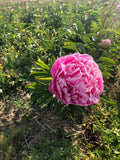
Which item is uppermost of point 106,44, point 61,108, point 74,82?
point 106,44

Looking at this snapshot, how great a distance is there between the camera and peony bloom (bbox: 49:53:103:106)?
100cm

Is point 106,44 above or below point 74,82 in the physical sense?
above

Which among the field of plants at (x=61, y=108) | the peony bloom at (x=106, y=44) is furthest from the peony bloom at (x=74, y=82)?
the peony bloom at (x=106, y=44)

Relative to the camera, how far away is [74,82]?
101 cm

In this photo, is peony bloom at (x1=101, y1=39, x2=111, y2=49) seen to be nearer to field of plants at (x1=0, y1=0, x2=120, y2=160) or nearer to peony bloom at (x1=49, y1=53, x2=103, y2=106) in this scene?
field of plants at (x1=0, y1=0, x2=120, y2=160)

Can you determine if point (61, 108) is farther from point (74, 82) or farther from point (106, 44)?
point (106, 44)

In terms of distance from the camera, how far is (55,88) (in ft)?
3.37

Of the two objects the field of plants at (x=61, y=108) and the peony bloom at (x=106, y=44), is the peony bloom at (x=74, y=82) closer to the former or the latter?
the field of plants at (x=61, y=108)

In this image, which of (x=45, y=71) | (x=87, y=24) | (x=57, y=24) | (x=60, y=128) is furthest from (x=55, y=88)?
(x=57, y=24)

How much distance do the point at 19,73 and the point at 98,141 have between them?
62.8 inches

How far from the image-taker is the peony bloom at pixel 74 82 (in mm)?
999

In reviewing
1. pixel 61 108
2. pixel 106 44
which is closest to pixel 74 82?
pixel 61 108

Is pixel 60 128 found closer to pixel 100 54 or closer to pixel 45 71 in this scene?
pixel 45 71

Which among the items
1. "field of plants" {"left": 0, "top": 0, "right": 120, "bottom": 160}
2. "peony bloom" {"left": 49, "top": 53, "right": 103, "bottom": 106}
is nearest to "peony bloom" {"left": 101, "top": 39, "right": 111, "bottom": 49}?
"field of plants" {"left": 0, "top": 0, "right": 120, "bottom": 160}
